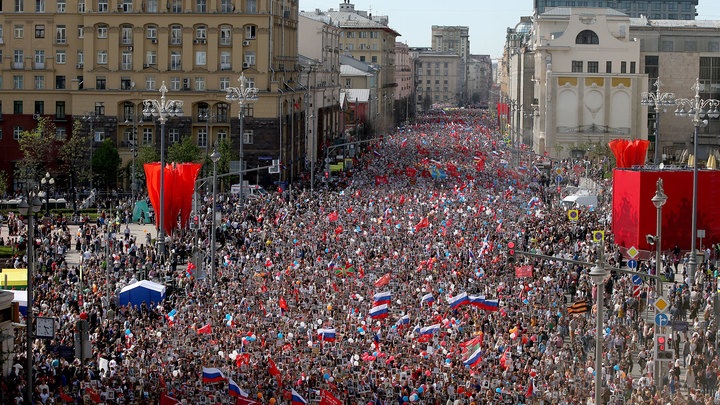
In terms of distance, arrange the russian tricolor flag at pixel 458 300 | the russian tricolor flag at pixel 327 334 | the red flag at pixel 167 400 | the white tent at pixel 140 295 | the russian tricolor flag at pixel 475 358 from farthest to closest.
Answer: the white tent at pixel 140 295
the russian tricolor flag at pixel 458 300
the russian tricolor flag at pixel 327 334
the russian tricolor flag at pixel 475 358
the red flag at pixel 167 400

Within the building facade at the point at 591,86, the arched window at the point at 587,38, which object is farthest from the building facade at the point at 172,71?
the arched window at the point at 587,38

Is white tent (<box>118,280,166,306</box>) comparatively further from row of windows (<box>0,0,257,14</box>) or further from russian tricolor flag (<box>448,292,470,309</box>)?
row of windows (<box>0,0,257,14</box>)

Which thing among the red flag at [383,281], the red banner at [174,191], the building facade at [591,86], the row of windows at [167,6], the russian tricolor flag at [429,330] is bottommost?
the russian tricolor flag at [429,330]

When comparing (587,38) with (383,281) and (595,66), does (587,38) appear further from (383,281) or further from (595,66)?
(383,281)

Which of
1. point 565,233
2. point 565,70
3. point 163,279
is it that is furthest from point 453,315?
point 565,70

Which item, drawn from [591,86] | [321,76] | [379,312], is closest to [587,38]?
[591,86]

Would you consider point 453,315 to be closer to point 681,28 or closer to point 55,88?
point 55,88

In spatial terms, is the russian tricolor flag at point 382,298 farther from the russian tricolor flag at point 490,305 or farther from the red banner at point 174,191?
the red banner at point 174,191
